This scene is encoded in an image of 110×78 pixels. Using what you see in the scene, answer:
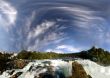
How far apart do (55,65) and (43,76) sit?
2.29 metres

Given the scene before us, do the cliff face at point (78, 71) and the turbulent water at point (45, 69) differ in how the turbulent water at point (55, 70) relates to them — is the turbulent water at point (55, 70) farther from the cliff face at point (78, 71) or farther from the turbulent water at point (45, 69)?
the cliff face at point (78, 71)

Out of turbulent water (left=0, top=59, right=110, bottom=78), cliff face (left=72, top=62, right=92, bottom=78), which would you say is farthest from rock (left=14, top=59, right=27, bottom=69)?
cliff face (left=72, top=62, right=92, bottom=78)

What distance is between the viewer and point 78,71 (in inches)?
1618

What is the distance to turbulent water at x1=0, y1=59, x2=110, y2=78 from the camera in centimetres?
4066

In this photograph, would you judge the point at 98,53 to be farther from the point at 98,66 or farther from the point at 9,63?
the point at 9,63

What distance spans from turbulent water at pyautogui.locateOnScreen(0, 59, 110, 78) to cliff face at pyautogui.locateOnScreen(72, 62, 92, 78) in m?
0.43

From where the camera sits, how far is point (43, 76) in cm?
4034

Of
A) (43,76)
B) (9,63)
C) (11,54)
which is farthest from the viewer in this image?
(11,54)

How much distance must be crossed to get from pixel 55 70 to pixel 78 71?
3.26m

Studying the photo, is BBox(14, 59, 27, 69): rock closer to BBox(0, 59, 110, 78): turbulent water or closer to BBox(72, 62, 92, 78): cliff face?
BBox(0, 59, 110, 78): turbulent water

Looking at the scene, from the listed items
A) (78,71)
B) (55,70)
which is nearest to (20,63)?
(55,70)

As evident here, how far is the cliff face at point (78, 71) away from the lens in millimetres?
40781

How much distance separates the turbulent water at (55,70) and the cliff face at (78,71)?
1.42 ft

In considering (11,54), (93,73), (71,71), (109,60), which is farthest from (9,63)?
(109,60)
